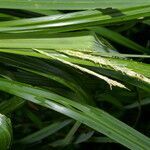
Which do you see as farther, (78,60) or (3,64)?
(3,64)

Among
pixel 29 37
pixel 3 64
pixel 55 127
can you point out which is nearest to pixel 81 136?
pixel 55 127

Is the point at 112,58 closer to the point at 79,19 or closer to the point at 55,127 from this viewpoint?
the point at 79,19

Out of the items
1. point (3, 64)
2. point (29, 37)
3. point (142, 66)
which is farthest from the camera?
point (3, 64)

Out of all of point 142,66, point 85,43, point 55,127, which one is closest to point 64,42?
point 85,43

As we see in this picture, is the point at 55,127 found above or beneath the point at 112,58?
beneath

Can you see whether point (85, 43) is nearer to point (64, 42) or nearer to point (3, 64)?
point (64, 42)

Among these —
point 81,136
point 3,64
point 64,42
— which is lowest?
point 81,136

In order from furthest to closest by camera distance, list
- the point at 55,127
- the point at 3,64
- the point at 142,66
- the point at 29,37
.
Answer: the point at 55,127 < the point at 3,64 < the point at 29,37 < the point at 142,66

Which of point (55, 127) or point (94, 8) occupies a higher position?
point (94, 8)

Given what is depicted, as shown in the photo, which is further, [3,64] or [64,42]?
[3,64]
